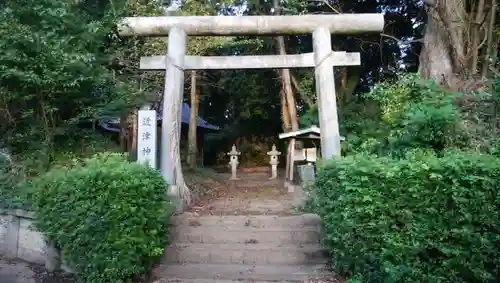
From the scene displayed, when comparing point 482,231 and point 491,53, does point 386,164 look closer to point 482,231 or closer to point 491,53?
point 482,231

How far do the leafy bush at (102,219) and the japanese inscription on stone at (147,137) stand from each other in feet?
7.27

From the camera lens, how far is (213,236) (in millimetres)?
7133

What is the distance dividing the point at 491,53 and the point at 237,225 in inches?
296

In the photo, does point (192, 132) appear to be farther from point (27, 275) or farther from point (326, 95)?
point (27, 275)

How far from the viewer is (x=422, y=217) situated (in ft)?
15.4

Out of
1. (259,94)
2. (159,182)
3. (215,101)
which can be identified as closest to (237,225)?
(159,182)

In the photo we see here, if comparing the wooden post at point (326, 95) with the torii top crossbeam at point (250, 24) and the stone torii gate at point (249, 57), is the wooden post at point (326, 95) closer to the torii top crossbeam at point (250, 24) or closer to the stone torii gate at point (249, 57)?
the stone torii gate at point (249, 57)

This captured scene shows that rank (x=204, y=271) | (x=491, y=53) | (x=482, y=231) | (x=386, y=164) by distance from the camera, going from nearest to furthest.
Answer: (x=482, y=231) < (x=386, y=164) < (x=204, y=271) < (x=491, y=53)

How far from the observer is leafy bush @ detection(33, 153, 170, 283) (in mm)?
5320

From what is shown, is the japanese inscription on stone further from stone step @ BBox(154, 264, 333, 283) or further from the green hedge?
the green hedge

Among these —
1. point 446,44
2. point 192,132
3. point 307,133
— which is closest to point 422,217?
point 446,44

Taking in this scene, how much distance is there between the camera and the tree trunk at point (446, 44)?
34.8ft

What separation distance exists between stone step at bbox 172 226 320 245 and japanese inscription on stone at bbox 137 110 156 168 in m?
1.43

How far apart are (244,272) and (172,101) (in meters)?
3.76
